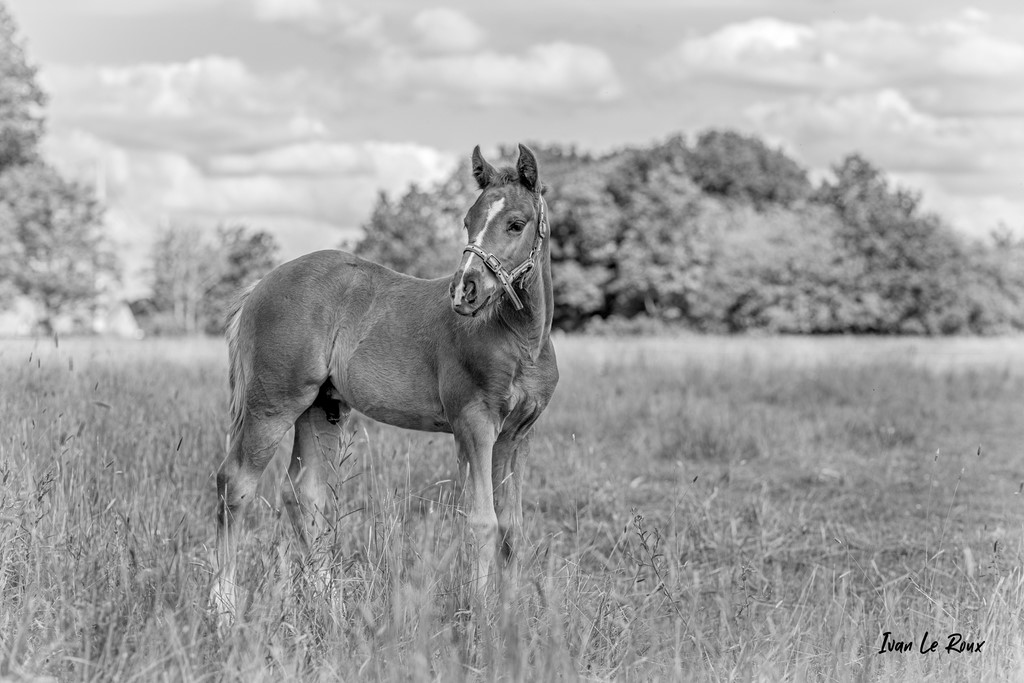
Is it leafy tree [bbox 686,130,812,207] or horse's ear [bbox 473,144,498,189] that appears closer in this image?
horse's ear [bbox 473,144,498,189]

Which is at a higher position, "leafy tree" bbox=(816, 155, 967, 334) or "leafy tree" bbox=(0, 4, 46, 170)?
"leafy tree" bbox=(0, 4, 46, 170)

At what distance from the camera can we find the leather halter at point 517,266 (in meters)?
4.38

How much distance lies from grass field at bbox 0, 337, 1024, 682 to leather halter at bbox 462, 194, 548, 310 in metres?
0.91

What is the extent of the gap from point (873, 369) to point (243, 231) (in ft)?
188

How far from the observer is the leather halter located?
4.38m

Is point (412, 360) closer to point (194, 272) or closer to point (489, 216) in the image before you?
point (489, 216)

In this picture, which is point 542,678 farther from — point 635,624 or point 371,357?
point 371,357

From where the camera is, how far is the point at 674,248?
48.7 meters

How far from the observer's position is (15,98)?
34.2 m

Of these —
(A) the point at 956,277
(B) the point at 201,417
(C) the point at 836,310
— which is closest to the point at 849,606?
(B) the point at 201,417

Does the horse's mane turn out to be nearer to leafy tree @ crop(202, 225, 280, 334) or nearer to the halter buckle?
the halter buckle

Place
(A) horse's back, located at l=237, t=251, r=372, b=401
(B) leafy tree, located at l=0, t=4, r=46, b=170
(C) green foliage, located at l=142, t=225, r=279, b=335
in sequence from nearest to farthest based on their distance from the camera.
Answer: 1. (A) horse's back, located at l=237, t=251, r=372, b=401
2. (B) leafy tree, located at l=0, t=4, r=46, b=170
3. (C) green foliage, located at l=142, t=225, r=279, b=335

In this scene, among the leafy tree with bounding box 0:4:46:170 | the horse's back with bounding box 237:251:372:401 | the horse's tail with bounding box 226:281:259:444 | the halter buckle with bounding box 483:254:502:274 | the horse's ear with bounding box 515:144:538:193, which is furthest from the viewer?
the leafy tree with bounding box 0:4:46:170
